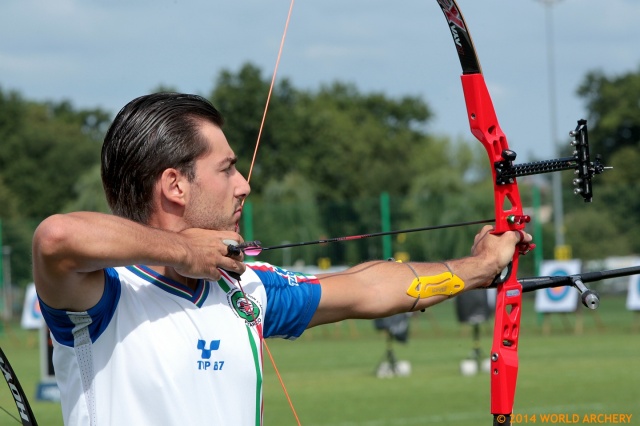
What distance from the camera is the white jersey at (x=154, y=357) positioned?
2197 mm

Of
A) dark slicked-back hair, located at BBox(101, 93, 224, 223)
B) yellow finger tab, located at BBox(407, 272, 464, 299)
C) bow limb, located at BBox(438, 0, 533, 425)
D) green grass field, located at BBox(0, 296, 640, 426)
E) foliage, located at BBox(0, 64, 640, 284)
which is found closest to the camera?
dark slicked-back hair, located at BBox(101, 93, 224, 223)

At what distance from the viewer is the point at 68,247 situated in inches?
81.9

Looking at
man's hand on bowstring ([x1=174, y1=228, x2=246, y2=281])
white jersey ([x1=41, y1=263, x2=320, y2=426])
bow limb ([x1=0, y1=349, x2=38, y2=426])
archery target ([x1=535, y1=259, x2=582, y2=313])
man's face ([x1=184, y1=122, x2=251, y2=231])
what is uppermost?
man's face ([x1=184, y1=122, x2=251, y2=231])

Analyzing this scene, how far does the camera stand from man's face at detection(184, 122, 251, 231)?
2.40 m

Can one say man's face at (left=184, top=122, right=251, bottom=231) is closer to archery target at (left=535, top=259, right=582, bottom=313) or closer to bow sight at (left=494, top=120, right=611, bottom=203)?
bow sight at (left=494, top=120, right=611, bottom=203)

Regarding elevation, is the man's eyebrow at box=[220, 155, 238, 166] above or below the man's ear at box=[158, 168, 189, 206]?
above

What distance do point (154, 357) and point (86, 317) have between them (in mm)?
158

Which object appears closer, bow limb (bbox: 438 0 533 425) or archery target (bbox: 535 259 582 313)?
bow limb (bbox: 438 0 533 425)

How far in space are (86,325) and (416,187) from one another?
150 feet

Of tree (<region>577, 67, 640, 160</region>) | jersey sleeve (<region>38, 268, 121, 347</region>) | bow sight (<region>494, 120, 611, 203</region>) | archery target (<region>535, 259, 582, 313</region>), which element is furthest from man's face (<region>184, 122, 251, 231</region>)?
tree (<region>577, 67, 640, 160</region>)

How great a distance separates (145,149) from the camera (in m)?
2.36

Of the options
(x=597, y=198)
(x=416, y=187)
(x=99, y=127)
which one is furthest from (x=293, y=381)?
(x=99, y=127)

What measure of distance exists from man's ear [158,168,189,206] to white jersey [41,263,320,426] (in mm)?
173

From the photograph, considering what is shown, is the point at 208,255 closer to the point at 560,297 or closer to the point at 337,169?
the point at 560,297
